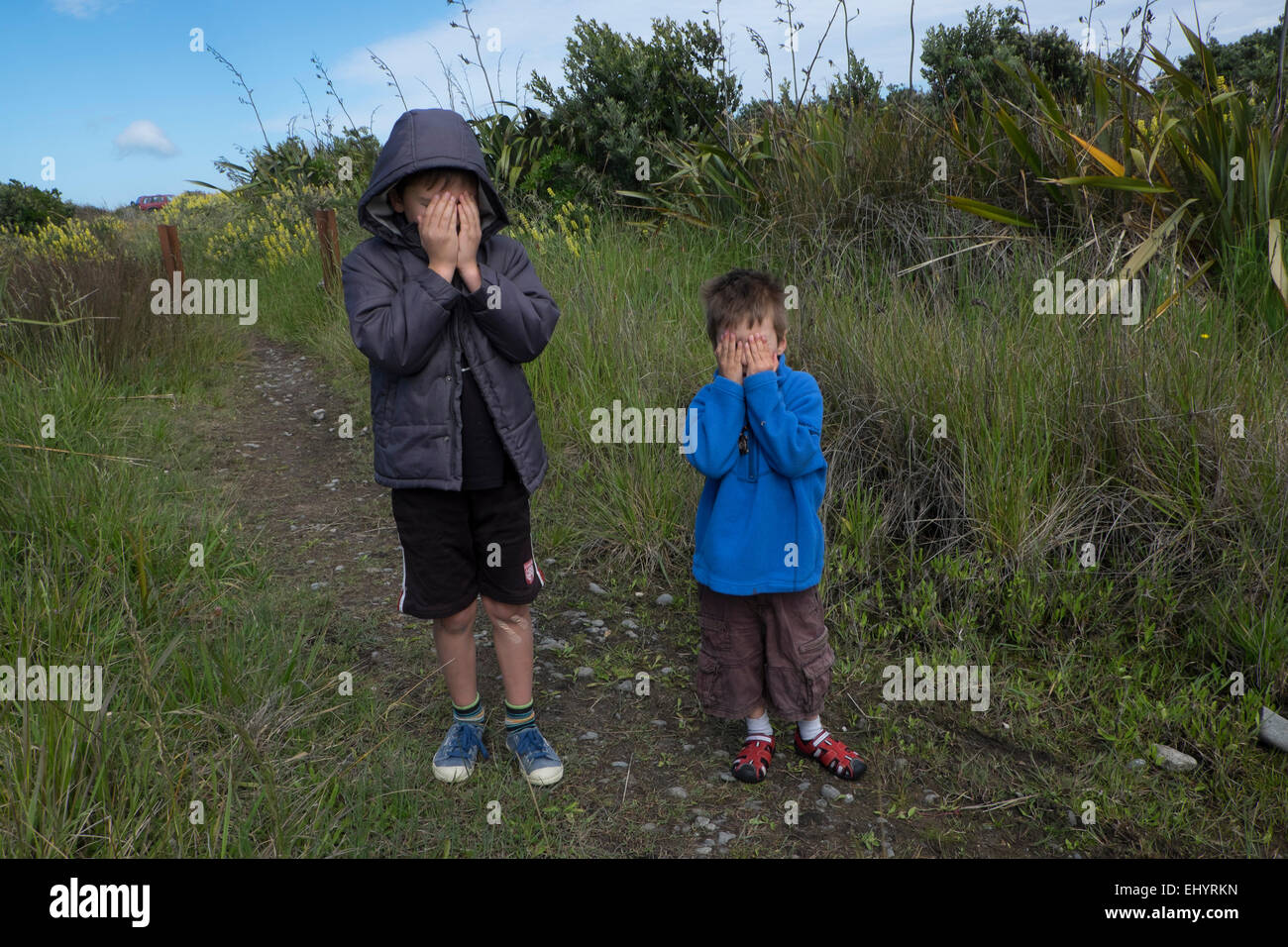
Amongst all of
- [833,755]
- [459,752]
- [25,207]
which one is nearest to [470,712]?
[459,752]

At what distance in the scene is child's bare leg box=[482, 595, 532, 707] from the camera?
278 centimetres

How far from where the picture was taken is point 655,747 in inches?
119

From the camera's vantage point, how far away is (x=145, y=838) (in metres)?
2.17

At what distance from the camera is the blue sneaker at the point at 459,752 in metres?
2.76

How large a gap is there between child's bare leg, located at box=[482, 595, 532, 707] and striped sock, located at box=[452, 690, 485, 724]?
0.35 ft

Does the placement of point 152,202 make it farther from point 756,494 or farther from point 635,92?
point 756,494

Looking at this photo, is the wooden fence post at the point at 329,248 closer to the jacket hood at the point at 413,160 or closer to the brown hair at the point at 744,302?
the jacket hood at the point at 413,160

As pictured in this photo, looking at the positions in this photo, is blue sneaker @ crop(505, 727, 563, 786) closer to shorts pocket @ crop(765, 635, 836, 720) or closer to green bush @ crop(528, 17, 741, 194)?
shorts pocket @ crop(765, 635, 836, 720)

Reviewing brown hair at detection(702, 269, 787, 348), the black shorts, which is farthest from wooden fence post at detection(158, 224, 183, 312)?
brown hair at detection(702, 269, 787, 348)

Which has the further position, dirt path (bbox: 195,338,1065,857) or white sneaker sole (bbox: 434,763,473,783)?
white sneaker sole (bbox: 434,763,473,783)

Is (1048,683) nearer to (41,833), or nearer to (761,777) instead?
(761,777)

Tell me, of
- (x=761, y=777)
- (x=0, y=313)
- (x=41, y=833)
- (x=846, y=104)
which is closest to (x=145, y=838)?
(x=41, y=833)

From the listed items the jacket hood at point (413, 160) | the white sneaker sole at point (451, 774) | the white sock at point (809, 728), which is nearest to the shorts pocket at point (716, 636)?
the white sock at point (809, 728)

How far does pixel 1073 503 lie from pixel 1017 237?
2.23 m
